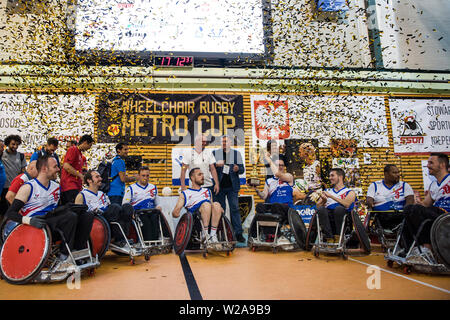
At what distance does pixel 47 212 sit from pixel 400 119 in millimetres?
7380

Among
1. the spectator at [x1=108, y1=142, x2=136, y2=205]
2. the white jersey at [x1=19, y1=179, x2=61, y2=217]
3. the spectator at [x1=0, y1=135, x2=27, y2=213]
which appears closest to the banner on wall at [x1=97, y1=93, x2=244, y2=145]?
the spectator at [x1=0, y1=135, x2=27, y2=213]

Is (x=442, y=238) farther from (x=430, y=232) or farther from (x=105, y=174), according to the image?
(x=105, y=174)

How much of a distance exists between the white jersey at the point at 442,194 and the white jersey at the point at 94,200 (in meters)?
3.57

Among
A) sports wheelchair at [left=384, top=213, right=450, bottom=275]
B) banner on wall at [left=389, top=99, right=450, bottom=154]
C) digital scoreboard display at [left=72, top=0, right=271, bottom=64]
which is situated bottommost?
sports wheelchair at [left=384, top=213, right=450, bottom=275]

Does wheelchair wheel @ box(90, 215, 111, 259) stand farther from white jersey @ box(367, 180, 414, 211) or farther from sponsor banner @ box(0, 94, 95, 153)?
sponsor banner @ box(0, 94, 95, 153)

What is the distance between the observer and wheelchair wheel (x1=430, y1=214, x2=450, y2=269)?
2.24 meters

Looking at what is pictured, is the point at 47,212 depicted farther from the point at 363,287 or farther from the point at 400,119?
the point at 400,119

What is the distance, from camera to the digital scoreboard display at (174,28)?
5.99m

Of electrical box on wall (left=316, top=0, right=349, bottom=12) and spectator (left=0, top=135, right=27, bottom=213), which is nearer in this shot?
spectator (left=0, top=135, right=27, bottom=213)

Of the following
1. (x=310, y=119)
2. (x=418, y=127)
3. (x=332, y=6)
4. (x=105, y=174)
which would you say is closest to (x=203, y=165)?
(x=105, y=174)

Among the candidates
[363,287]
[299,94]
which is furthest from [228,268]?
[299,94]

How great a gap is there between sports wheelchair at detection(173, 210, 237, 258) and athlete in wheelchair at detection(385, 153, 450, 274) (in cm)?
180

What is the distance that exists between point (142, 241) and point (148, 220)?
32 centimetres

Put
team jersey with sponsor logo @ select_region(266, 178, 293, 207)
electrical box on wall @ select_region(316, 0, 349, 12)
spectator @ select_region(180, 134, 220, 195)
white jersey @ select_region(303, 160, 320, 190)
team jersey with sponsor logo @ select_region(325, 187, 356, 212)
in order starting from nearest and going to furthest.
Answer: team jersey with sponsor logo @ select_region(325, 187, 356, 212) < team jersey with sponsor logo @ select_region(266, 178, 293, 207) < spectator @ select_region(180, 134, 220, 195) < white jersey @ select_region(303, 160, 320, 190) < electrical box on wall @ select_region(316, 0, 349, 12)
